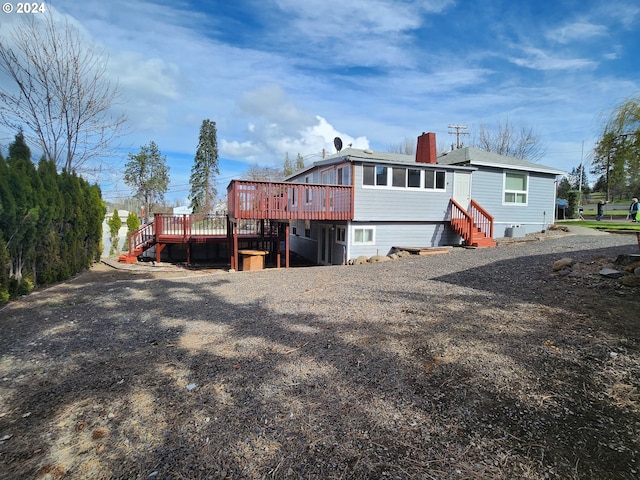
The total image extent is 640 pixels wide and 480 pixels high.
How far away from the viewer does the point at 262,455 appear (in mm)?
2262

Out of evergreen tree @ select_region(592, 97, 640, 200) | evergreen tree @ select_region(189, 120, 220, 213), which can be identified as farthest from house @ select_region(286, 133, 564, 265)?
evergreen tree @ select_region(189, 120, 220, 213)

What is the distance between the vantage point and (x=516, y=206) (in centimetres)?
1579

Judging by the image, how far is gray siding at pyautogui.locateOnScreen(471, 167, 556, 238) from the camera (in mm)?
14962

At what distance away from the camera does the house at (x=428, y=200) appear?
1281cm

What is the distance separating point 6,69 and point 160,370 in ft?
42.5

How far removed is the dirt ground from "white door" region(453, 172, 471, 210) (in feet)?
29.3

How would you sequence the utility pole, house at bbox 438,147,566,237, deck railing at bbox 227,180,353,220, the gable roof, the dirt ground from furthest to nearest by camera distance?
the utility pole
house at bbox 438,147,566,237
the gable roof
deck railing at bbox 227,180,353,220
the dirt ground

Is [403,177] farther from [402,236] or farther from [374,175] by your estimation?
[402,236]

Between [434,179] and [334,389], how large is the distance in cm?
1224

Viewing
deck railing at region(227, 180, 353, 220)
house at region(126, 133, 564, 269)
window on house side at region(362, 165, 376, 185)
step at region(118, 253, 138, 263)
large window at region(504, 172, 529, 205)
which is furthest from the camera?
large window at region(504, 172, 529, 205)

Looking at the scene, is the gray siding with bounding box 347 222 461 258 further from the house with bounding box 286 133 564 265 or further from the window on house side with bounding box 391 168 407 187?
the window on house side with bounding box 391 168 407 187

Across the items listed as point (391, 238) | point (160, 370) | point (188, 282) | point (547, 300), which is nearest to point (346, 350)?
point (160, 370)

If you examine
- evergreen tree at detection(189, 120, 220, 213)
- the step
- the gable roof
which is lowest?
the step

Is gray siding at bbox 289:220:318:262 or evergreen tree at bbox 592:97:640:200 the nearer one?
evergreen tree at bbox 592:97:640:200
